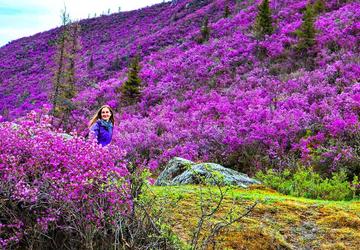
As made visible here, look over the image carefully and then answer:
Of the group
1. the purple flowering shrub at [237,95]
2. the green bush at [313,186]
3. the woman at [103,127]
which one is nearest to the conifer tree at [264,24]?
the purple flowering shrub at [237,95]

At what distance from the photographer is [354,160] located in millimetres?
7965

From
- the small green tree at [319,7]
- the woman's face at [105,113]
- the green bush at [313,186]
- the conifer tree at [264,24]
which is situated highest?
the small green tree at [319,7]

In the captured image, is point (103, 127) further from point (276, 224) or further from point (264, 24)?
point (264, 24)

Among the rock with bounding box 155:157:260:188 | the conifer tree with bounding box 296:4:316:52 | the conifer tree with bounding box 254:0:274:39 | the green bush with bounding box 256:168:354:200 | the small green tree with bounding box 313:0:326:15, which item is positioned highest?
the small green tree with bounding box 313:0:326:15

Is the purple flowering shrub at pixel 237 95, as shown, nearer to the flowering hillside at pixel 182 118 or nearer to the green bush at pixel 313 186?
the flowering hillside at pixel 182 118

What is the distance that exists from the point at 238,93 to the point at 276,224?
1254 centimetres

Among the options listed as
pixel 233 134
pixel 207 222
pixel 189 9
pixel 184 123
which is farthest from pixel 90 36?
pixel 207 222

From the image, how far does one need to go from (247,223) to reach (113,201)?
162 centimetres

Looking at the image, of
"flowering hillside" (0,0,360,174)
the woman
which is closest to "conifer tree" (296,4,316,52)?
"flowering hillside" (0,0,360,174)

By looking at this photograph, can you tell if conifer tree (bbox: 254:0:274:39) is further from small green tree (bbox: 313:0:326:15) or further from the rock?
the rock

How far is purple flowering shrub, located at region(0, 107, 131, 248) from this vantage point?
3256 mm

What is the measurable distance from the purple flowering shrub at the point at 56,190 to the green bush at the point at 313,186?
426 cm

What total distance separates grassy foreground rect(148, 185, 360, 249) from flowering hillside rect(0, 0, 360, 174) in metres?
3.72

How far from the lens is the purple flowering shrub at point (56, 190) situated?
3256mm
